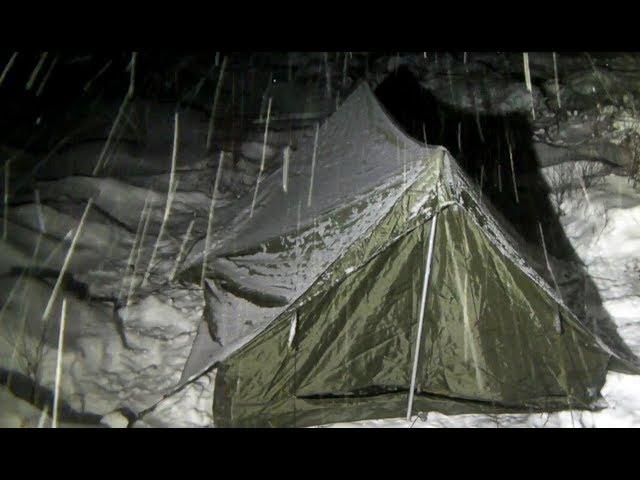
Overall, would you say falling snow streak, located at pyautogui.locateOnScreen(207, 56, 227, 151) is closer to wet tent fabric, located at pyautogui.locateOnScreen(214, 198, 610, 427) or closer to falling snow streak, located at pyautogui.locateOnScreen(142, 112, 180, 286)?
falling snow streak, located at pyautogui.locateOnScreen(142, 112, 180, 286)

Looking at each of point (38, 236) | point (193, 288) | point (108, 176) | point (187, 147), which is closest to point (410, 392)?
point (193, 288)

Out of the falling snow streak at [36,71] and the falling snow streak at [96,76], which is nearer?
the falling snow streak at [36,71]

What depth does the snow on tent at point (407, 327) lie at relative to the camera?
274cm

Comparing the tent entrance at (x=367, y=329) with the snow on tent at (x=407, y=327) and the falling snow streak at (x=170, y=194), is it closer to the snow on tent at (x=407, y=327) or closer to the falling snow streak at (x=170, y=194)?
the snow on tent at (x=407, y=327)

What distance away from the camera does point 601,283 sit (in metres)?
4.45

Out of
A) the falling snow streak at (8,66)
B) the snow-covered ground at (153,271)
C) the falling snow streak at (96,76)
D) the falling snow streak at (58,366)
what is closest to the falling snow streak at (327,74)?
the snow-covered ground at (153,271)

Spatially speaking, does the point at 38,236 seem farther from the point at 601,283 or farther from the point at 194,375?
the point at 601,283

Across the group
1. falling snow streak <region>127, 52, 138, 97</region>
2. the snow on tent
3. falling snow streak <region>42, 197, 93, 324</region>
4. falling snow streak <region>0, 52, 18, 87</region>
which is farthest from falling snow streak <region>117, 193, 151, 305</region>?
falling snow streak <region>0, 52, 18, 87</region>

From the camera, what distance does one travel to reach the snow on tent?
2.74 metres

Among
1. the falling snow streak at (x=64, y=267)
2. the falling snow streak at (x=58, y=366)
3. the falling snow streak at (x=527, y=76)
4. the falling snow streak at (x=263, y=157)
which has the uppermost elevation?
the falling snow streak at (x=527, y=76)

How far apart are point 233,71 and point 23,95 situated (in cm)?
525

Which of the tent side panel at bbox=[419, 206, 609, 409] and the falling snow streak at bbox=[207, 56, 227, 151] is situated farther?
the falling snow streak at bbox=[207, 56, 227, 151]

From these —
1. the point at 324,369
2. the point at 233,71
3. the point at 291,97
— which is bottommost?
the point at 324,369
